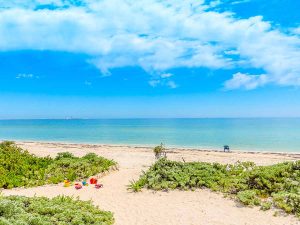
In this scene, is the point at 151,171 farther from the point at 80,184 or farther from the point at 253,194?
the point at 253,194

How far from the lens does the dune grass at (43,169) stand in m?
15.2

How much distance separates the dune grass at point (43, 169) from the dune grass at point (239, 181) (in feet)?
11.4

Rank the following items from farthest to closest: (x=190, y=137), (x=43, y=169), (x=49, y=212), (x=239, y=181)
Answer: (x=190, y=137), (x=43, y=169), (x=239, y=181), (x=49, y=212)

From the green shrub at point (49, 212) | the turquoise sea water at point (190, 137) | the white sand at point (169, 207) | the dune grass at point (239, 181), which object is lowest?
the white sand at point (169, 207)

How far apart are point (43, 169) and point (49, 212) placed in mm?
8553

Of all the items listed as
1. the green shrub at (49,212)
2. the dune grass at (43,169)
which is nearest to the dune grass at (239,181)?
the dune grass at (43,169)

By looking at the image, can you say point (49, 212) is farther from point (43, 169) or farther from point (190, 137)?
point (190, 137)

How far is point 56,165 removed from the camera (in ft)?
57.4

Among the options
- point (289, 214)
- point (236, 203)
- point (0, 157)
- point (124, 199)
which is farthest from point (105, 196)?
point (0, 157)

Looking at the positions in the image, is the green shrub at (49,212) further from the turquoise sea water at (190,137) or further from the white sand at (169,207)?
the turquoise sea water at (190,137)

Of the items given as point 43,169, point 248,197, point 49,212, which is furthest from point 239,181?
point 43,169

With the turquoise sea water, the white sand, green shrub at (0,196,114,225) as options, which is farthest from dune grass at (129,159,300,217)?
the turquoise sea water

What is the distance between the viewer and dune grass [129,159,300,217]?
11.3 metres

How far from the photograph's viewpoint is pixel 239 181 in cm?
1331
